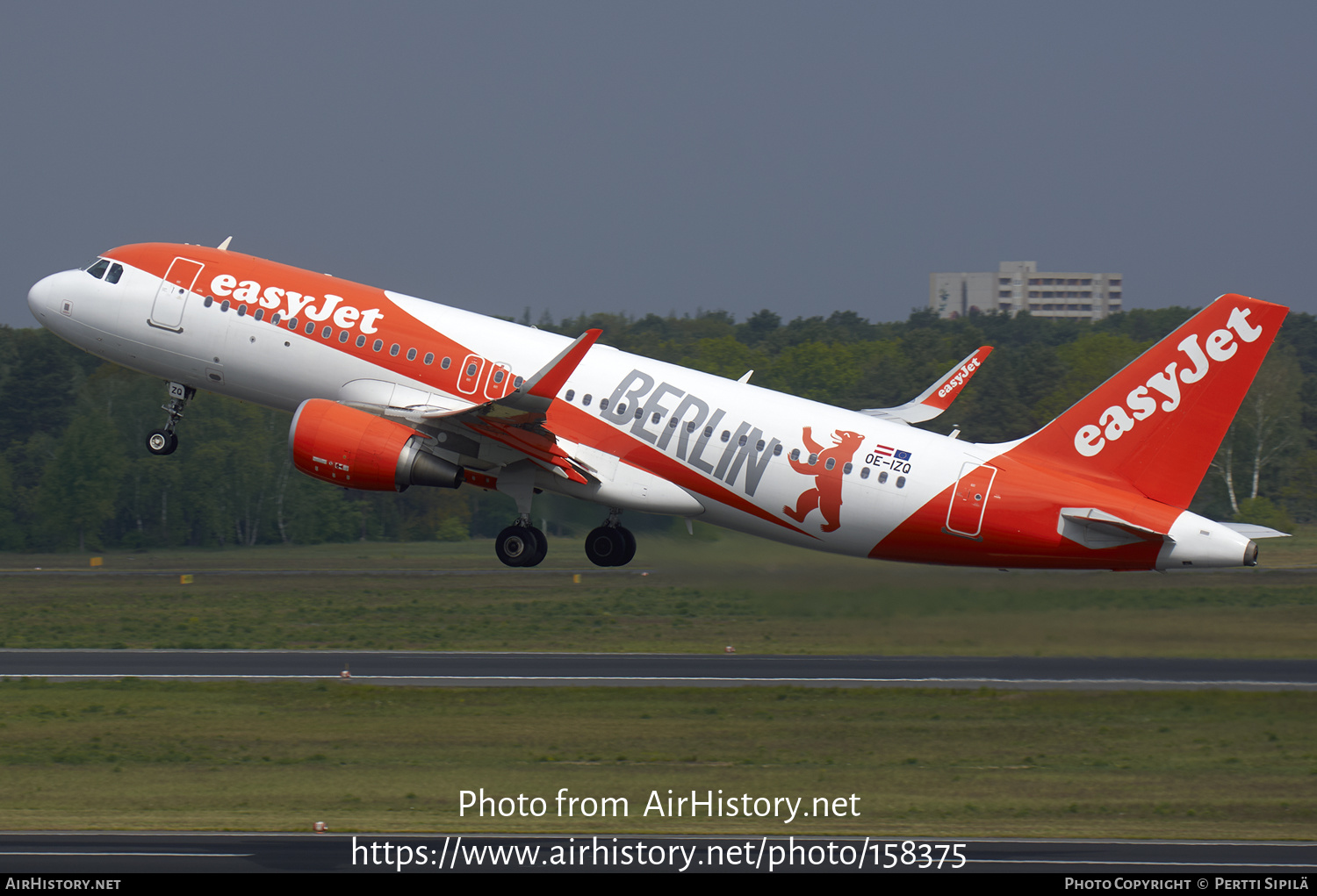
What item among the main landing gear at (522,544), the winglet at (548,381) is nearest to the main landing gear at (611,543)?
the main landing gear at (522,544)

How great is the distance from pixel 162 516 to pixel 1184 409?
2602 inches

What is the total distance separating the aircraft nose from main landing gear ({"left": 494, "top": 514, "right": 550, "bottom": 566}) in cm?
1374

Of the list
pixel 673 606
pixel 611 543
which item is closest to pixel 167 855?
pixel 611 543

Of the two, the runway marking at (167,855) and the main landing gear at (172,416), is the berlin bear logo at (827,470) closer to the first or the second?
the runway marking at (167,855)

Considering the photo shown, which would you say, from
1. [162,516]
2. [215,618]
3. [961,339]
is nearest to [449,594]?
[215,618]

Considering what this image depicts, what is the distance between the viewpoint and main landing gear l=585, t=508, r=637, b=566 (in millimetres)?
A: 34594

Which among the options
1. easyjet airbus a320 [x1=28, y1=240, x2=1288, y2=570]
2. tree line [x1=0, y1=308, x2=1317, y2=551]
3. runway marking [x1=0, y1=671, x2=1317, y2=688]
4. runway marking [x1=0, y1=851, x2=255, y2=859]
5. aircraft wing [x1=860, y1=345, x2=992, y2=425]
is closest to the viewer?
runway marking [x1=0, y1=851, x2=255, y2=859]

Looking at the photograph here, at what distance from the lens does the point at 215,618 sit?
49625mm

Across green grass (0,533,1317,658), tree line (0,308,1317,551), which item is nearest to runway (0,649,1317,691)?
green grass (0,533,1317,658)

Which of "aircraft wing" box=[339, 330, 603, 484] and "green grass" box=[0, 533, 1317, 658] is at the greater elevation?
"aircraft wing" box=[339, 330, 603, 484]

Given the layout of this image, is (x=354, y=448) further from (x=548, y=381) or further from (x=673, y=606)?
(x=673, y=606)

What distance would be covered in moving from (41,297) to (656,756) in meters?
20.6

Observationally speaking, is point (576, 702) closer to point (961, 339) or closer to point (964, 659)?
point (964, 659)

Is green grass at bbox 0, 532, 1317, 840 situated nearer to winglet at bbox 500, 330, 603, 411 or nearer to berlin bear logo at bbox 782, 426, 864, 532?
berlin bear logo at bbox 782, 426, 864, 532
